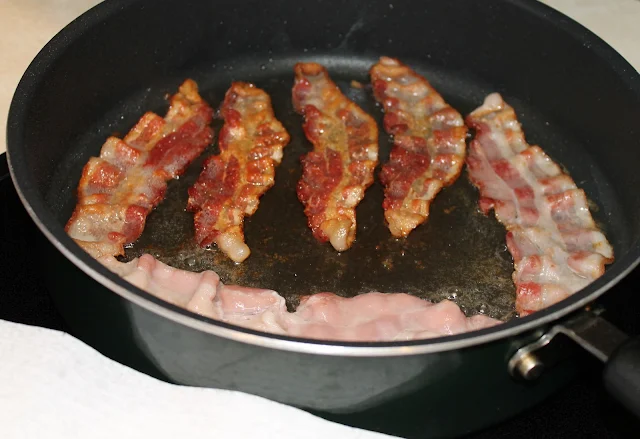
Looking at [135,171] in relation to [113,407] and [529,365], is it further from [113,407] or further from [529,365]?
[529,365]

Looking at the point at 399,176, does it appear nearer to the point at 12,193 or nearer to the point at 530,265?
the point at 530,265

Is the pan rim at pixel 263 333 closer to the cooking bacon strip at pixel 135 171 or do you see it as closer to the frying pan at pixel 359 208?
the frying pan at pixel 359 208

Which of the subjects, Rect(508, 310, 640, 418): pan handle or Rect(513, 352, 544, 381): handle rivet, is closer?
Rect(508, 310, 640, 418): pan handle

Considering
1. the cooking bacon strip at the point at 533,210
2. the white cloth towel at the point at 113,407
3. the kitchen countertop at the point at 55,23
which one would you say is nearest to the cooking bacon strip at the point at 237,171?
the white cloth towel at the point at 113,407

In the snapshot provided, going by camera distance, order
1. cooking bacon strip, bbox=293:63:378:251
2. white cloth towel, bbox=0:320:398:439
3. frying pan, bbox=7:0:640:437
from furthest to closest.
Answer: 1. cooking bacon strip, bbox=293:63:378:251
2. white cloth towel, bbox=0:320:398:439
3. frying pan, bbox=7:0:640:437

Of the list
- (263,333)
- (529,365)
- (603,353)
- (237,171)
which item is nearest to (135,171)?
(237,171)

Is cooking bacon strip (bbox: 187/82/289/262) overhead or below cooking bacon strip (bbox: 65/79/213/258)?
overhead

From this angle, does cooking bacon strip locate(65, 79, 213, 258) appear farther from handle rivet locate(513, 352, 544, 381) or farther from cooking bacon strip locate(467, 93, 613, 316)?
handle rivet locate(513, 352, 544, 381)

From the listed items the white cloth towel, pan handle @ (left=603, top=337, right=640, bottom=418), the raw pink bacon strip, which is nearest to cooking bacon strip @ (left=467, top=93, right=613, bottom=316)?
the raw pink bacon strip
